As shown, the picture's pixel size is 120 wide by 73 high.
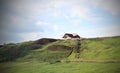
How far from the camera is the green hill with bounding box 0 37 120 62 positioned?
510 inches

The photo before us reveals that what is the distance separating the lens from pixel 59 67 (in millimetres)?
12586

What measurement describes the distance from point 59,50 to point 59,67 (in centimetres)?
217

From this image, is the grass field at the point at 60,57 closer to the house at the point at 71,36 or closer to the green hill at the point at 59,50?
the green hill at the point at 59,50

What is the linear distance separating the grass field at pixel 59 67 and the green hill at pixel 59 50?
1.52ft

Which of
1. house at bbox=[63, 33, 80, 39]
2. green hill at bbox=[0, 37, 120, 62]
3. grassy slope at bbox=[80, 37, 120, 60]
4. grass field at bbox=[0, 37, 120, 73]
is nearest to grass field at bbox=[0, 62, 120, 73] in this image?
grass field at bbox=[0, 37, 120, 73]

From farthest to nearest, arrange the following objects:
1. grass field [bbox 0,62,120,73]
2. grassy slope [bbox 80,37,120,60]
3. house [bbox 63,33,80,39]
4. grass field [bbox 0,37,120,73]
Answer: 1. house [bbox 63,33,80,39]
2. grassy slope [bbox 80,37,120,60]
3. grass field [bbox 0,37,120,73]
4. grass field [bbox 0,62,120,73]

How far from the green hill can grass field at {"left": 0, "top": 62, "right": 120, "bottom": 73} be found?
1.52 ft

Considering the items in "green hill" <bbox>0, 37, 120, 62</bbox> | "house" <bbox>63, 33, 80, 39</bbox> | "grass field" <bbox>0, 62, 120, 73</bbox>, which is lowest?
"grass field" <bbox>0, 62, 120, 73</bbox>

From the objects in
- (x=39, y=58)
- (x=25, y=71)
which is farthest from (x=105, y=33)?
(x=25, y=71)

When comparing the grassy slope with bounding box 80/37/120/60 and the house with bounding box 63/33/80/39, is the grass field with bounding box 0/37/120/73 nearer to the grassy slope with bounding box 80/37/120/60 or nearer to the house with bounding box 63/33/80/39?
the grassy slope with bounding box 80/37/120/60

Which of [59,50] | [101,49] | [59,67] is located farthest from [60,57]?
[101,49]

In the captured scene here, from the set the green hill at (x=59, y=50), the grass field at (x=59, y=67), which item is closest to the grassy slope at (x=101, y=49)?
the green hill at (x=59, y=50)

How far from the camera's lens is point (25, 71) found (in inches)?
475

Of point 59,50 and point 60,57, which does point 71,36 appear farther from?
point 60,57
